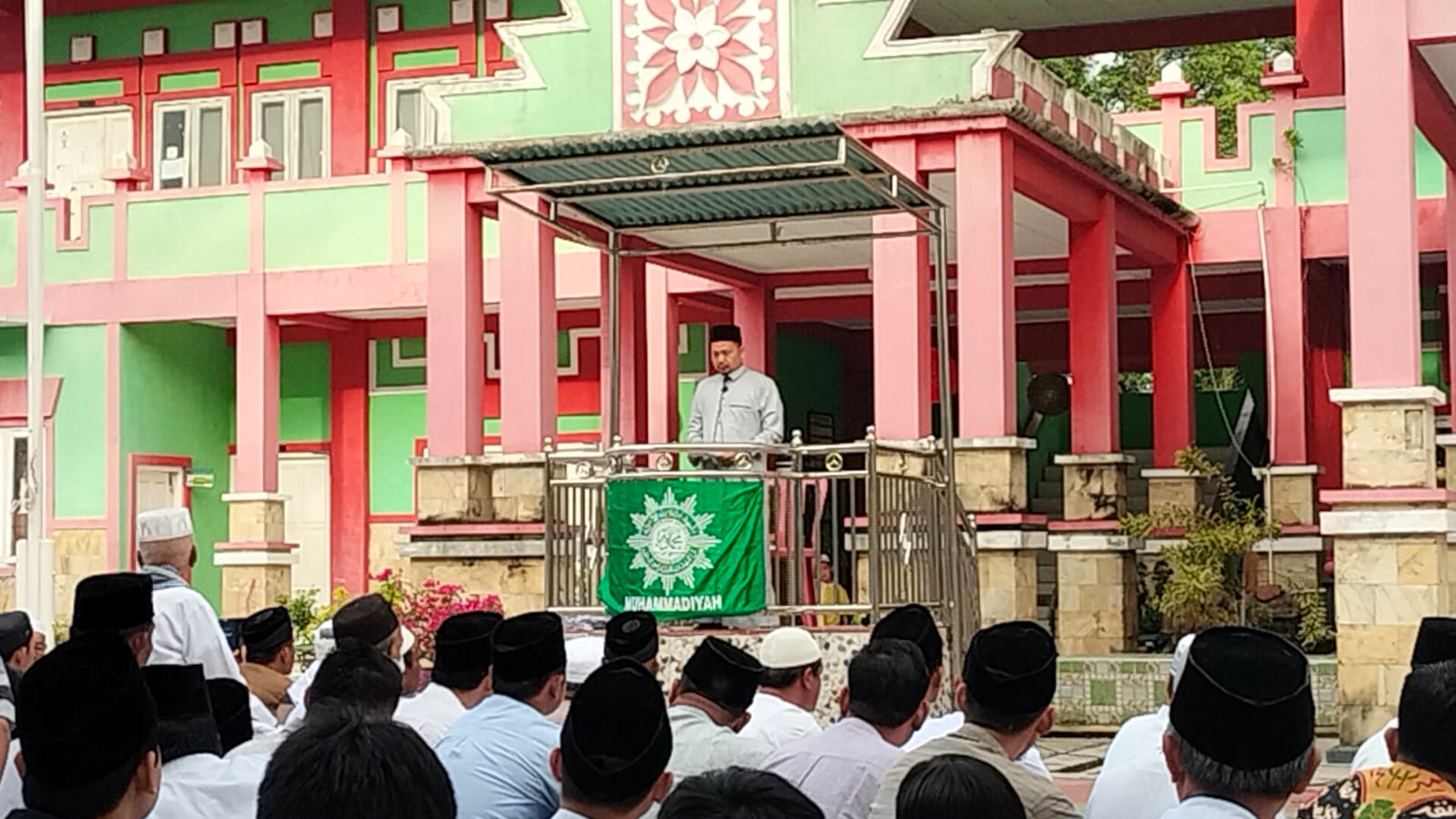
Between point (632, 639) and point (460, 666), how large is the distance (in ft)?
2.11

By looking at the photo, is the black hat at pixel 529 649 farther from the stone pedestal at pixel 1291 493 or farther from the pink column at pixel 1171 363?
the pink column at pixel 1171 363

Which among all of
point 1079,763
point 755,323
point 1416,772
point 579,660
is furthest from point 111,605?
point 755,323

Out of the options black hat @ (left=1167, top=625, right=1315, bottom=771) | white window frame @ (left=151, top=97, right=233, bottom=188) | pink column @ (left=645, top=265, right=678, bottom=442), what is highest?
white window frame @ (left=151, top=97, right=233, bottom=188)

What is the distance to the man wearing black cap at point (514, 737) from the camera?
525 centimetres

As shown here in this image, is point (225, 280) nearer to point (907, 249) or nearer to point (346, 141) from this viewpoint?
point (346, 141)

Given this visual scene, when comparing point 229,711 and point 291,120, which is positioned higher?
point 291,120

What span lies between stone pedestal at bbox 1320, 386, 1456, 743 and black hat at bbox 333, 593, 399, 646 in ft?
21.7

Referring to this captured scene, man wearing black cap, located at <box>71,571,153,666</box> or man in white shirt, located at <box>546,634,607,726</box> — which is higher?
man wearing black cap, located at <box>71,571,153,666</box>

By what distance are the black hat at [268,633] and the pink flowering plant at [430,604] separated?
6858mm

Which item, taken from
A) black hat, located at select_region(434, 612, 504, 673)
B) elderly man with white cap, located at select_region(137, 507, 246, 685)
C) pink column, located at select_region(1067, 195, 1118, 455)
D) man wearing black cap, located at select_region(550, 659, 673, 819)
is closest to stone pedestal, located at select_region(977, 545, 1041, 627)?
pink column, located at select_region(1067, 195, 1118, 455)

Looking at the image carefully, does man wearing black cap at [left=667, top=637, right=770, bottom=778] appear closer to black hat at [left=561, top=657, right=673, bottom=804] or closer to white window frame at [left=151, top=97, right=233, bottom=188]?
black hat at [left=561, top=657, right=673, bottom=804]

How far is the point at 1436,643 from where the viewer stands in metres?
5.09

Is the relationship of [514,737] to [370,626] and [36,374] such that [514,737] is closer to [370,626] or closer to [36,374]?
[370,626]

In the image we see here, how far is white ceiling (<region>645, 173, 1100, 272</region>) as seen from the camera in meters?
15.5
